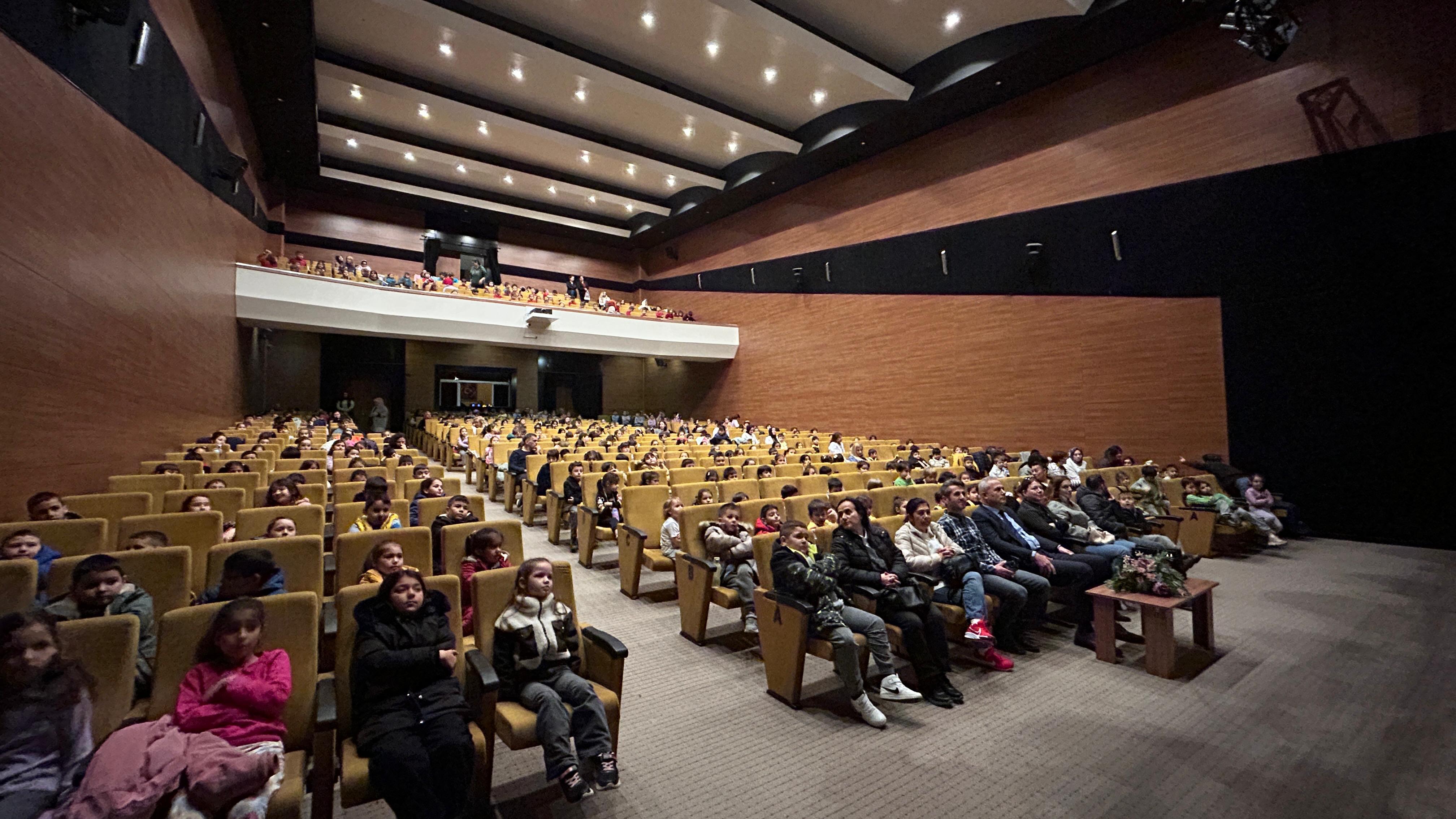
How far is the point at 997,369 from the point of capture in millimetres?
9641

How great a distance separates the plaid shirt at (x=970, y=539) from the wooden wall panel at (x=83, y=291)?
5.55 meters

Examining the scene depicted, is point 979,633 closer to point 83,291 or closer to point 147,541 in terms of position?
point 147,541

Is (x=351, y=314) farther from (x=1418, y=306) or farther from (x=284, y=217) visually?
(x=1418, y=306)

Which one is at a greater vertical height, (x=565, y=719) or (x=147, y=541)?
(x=147, y=541)

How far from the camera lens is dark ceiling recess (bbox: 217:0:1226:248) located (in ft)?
26.7

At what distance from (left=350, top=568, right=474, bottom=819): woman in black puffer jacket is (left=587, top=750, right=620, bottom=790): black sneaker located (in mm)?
382

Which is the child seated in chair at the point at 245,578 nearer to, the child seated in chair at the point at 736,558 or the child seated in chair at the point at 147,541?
the child seated in chair at the point at 147,541

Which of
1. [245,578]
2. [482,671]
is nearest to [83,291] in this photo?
[245,578]

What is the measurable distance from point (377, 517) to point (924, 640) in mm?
3064

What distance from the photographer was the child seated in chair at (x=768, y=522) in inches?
150

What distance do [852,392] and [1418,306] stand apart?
775 centimetres

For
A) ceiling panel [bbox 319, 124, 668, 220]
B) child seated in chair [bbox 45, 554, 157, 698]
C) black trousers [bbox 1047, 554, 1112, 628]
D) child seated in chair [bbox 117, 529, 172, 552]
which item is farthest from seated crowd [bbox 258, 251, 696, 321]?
black trousers [bbox 1047, 554, 1112, 628]

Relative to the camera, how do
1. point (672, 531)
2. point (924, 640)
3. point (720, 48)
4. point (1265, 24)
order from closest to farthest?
point (924, 640) → point (672, 531) → point (1265, 24) → point (720, 48)

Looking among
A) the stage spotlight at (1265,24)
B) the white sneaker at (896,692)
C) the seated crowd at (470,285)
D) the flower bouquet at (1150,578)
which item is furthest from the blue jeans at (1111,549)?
the seated crowd at (470,285)
